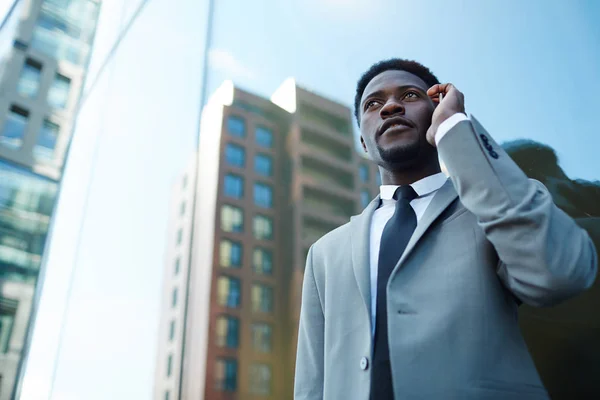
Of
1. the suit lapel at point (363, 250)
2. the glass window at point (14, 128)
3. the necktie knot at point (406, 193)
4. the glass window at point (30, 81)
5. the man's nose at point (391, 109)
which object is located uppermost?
the glass window at point (30, 81)

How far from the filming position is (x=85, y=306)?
3.90m

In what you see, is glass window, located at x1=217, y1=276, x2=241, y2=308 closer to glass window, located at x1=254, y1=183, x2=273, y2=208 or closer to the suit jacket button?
glass window, located at x1=254, y1=183, x2=273, y2=208

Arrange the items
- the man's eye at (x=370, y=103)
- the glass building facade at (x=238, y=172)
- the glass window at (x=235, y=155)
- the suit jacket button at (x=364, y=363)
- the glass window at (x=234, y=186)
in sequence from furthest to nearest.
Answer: the glass window at (x=235, y=155) → the glass window at (x=234, y=186) → the glass building facade at (x=238, y=172) → the man's eye at (x=370, y=103) → the suit jacket button at (x=364, y=363)

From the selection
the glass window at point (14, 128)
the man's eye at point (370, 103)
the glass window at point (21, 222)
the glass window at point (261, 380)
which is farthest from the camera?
the glass window at point (14, 128)

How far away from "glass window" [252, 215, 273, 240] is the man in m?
1.65

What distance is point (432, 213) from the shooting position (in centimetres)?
76

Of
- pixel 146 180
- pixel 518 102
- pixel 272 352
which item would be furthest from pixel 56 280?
pixel 518 102

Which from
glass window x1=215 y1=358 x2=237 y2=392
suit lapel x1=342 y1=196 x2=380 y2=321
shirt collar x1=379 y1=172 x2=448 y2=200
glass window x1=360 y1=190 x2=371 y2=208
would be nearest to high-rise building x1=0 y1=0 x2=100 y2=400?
glass window x1=215 y1=358 x2=237 y2=392

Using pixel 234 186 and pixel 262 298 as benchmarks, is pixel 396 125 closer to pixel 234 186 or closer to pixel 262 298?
pixel 262 298

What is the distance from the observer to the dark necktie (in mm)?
668

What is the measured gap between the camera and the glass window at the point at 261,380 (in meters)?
1.97

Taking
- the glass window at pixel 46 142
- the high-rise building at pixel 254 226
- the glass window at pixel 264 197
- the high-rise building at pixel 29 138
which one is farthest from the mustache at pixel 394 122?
the glass window at pixel 46 142

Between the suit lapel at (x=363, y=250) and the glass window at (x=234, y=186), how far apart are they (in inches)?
74.6

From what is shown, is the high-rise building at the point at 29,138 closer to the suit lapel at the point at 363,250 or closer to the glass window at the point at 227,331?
the glass window at the point at 227,331
